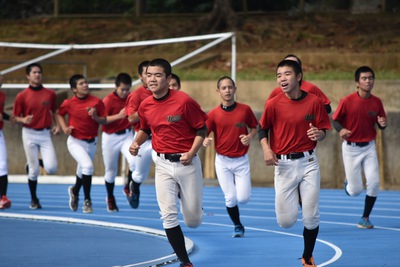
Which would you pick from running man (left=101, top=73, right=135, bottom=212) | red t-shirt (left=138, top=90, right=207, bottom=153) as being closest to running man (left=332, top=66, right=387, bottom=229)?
running man (left=101, top=73, right=135, bottom=212)

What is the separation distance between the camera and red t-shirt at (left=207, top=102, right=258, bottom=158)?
50.5 feet

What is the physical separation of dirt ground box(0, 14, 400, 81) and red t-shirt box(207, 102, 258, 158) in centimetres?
1548

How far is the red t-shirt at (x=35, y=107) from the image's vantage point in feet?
63.5

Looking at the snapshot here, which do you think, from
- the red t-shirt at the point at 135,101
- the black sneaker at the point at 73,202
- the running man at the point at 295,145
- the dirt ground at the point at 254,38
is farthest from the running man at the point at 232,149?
the dirt ground at the point at 254,38

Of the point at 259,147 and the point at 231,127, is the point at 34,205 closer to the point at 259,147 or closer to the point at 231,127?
the point at 231,127

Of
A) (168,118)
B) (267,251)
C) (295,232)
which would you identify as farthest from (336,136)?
(168,118)

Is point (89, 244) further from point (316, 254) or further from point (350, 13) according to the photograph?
point (350, 13)

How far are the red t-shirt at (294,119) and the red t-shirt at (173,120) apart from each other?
0.83 metres

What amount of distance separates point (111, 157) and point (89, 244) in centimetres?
508

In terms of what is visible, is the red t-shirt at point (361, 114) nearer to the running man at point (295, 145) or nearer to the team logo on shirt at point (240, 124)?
the team logo on shirt at point (240, 124)

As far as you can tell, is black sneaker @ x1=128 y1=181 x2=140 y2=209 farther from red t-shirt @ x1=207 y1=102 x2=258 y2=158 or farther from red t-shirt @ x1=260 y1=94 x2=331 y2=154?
red t-shirt @ x1=260 y1=94 x2=331 y2=154

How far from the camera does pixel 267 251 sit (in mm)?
13312

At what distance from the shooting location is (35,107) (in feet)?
63.6

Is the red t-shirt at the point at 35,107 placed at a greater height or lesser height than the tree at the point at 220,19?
lesser
